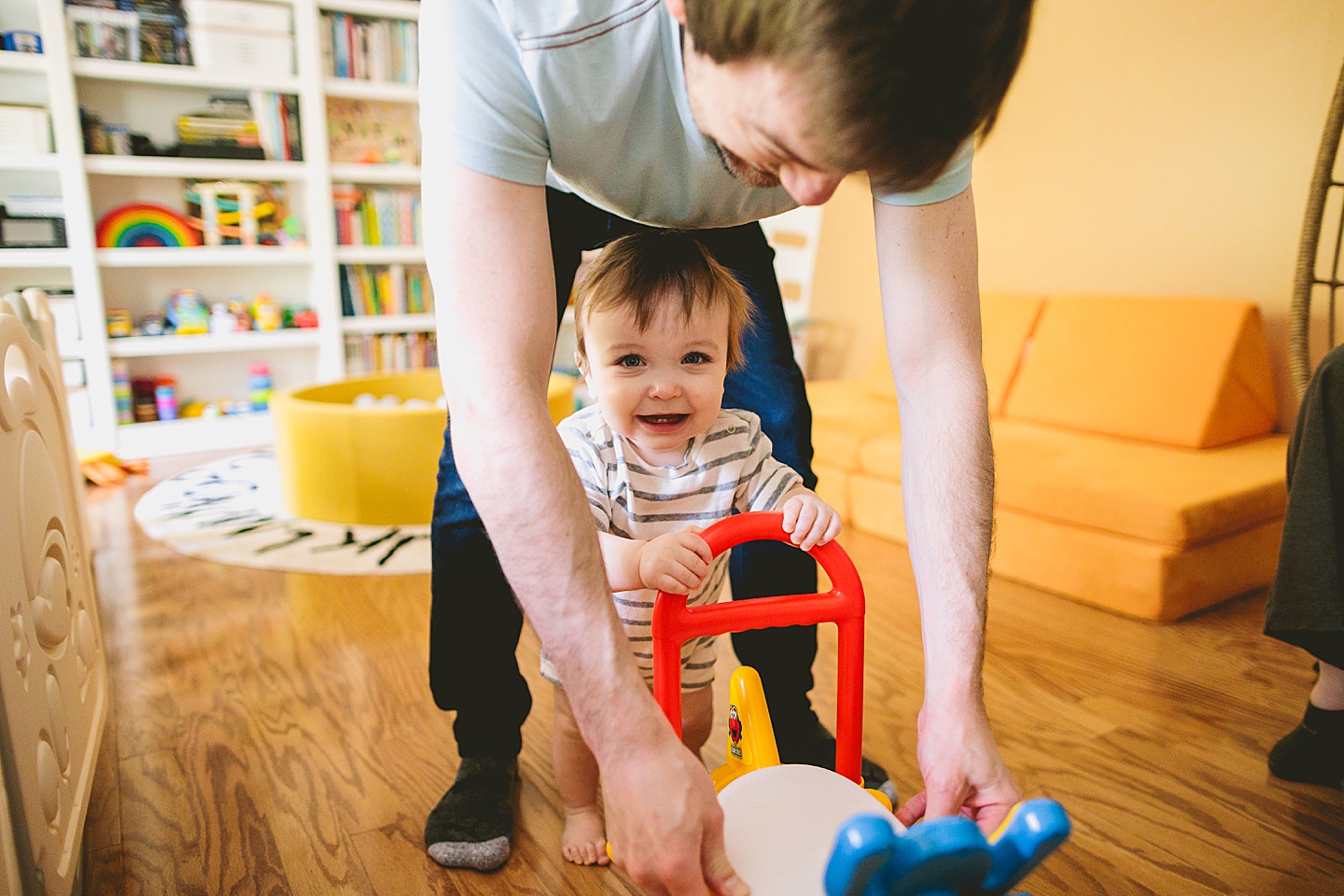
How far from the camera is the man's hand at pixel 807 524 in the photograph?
88 centimetres

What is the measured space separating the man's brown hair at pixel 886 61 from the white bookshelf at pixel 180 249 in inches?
140

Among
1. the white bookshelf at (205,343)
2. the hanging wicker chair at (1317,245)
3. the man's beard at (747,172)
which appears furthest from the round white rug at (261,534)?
the hanging wicker chair at (1317,245)

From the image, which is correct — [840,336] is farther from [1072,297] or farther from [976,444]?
[976,444]

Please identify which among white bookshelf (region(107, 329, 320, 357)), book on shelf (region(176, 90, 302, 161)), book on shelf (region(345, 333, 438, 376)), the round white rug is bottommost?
the round white rug

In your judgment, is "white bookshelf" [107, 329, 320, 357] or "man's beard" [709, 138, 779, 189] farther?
"white bookshelf" [107, 329, 320, 357]

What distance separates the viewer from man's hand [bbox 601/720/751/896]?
2.02 feet

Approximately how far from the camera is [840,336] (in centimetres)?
395

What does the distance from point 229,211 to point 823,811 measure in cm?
377

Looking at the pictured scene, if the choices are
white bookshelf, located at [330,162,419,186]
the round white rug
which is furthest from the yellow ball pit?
white bookshelf, located at [330,162,419,186]

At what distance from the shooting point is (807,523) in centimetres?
89

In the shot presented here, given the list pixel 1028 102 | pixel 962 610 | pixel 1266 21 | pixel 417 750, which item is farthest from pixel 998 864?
pixel 1028 102

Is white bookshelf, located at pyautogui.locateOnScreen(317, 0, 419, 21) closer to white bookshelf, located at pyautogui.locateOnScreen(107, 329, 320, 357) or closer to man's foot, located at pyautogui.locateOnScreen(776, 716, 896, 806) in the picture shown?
white bookshelf, located at pyautogui.locateOnScreen(107, 329, 320, 357)

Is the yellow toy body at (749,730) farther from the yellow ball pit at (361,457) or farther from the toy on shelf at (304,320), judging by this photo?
the toy on shelf at (304,320)

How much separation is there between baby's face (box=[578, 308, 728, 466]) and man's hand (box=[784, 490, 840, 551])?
18 centimetres
